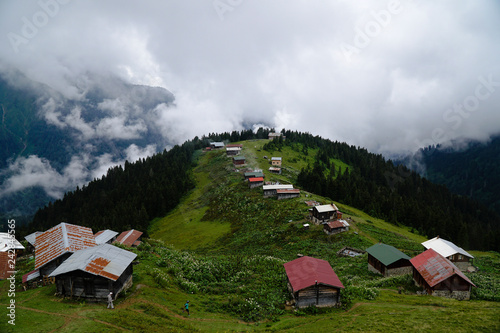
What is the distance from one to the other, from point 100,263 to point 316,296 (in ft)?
75.8

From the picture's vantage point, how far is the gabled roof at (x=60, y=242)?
32.7 m

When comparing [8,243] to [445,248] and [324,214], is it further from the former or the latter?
[445,248]

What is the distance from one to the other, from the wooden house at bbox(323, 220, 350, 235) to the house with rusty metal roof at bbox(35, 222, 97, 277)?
47.7m

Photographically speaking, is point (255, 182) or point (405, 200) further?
point (405, 200)

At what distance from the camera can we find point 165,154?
16975 cm

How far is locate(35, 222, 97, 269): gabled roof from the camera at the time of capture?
32656mm

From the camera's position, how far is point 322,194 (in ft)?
354

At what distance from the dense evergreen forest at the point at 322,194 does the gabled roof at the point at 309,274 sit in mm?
72158

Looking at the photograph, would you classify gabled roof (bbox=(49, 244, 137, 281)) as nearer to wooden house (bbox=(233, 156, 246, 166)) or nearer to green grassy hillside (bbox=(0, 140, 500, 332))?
green grassy hillside (bbox=(0, 140, 500, 332))

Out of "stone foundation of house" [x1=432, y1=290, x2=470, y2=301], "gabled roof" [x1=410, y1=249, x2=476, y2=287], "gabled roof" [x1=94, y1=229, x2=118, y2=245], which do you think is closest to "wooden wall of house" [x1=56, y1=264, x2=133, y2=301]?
"gabled roof" [x1=94, y1=229, x2=118, y2=245]

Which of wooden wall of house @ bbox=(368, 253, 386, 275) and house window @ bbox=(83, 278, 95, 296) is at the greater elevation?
house window @ bbox=(83, 278, 95, 296)

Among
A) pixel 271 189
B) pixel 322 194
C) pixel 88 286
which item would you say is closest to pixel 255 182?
pixel 271 189

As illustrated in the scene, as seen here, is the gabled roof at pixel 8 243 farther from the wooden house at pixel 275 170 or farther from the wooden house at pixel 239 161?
the wooden house at pixel 275 170

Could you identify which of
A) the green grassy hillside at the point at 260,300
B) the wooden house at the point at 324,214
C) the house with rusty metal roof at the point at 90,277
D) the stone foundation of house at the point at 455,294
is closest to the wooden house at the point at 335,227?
the green grassy hillside at the point at 260,300
